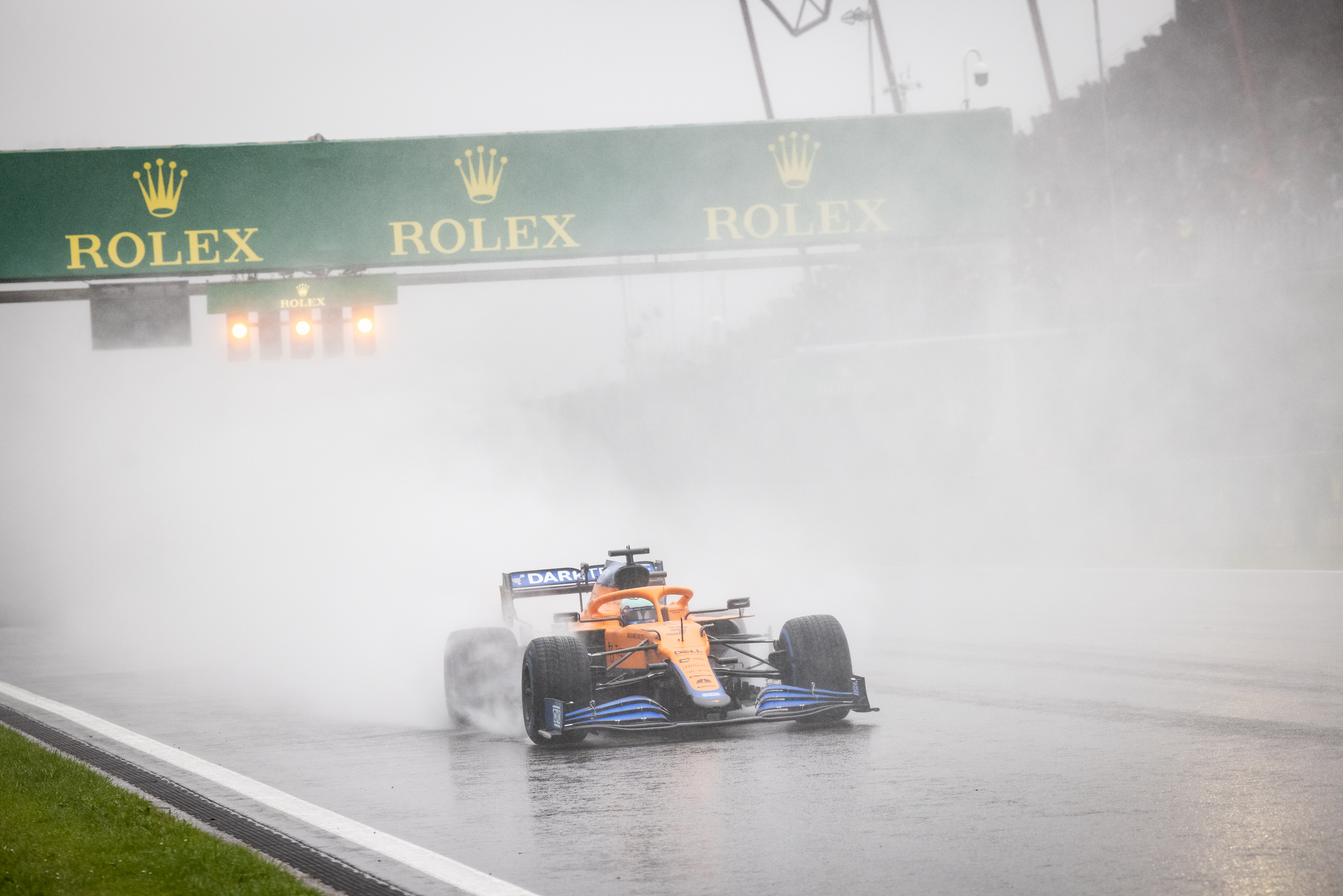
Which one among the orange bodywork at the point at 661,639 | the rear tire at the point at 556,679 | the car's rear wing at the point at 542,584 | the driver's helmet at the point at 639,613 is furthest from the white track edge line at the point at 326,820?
the car's rear wing at the point at 542,584

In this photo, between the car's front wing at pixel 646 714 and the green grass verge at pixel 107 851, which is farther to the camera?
the car's front wing at pixel 646 714

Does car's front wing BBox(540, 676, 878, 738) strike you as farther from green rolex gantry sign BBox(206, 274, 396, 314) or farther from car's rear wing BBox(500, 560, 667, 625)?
green rolex gantry sign BBox(206, 274, 396, 314)

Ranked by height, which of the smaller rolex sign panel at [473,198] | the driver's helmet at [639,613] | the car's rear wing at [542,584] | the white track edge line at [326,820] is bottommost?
the white track edge line at [326,820]

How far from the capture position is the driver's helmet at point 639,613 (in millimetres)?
10789

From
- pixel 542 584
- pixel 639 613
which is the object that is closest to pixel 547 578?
pixel 542 584

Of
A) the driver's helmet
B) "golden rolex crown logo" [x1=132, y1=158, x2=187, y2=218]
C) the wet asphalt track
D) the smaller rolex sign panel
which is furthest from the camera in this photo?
"golden rolex crown logo" [x1=132, y1=158, x2=187, y2=218]

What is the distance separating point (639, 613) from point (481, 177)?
9.14 metres

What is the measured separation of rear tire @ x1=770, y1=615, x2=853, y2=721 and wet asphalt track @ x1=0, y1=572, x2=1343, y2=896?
0.98ft

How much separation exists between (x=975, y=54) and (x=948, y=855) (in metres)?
22.3

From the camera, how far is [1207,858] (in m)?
5.86

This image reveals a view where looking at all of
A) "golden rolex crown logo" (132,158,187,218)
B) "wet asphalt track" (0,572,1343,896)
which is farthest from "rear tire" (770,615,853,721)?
"golden rolex crown logo" (132,158,187,218)

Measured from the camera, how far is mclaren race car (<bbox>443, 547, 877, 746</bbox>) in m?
9.70

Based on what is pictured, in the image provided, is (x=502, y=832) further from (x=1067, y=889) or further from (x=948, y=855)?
(x=1067, y=889)

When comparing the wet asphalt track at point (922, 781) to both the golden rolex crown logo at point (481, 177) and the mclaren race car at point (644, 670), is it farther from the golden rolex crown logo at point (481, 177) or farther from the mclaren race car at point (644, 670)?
the golden rolex crown logo at point (481, 177)
